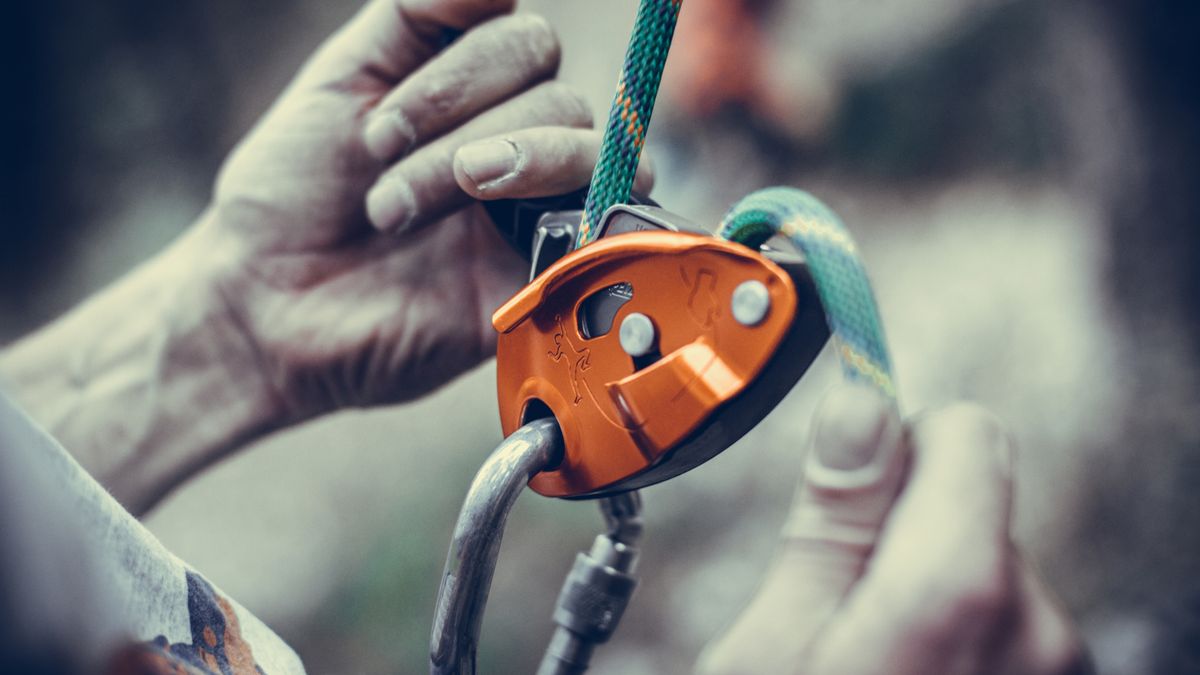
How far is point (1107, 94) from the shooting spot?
95 cm

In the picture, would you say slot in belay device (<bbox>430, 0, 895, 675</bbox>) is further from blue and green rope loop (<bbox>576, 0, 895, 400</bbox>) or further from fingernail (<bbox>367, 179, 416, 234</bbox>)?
fingernail (<bbox>367, 179, 416, 234</bbox>)

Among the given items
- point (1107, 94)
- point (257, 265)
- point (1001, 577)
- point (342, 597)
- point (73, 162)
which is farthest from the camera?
point (73, 162)

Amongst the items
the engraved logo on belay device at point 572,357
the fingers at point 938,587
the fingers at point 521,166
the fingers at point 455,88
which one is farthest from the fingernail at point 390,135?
the fingers at point 938,587

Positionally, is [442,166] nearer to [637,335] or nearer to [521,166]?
[521,166]

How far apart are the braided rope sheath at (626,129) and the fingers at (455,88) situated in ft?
0.51

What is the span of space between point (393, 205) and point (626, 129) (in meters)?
0.16

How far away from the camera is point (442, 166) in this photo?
421 mm

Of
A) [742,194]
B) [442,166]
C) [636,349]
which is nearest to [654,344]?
[636,349]

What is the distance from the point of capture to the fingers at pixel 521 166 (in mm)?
342

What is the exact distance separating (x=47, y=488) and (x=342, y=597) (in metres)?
1.17

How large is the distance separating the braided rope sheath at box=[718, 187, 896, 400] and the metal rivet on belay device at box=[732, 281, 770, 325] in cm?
2

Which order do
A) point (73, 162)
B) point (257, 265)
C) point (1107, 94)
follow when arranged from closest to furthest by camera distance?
point (257, 265) < point (1107, 94) < point (73, 162)

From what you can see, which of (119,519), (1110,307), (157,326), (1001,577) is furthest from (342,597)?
(1001,577)

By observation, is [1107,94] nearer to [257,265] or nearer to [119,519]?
[257,265]
